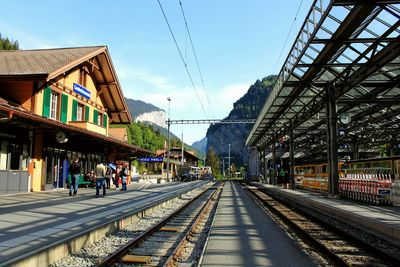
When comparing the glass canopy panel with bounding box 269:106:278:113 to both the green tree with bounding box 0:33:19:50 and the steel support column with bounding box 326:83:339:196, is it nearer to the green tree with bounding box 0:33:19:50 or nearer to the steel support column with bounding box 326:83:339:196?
the steel support column with bounding box 326:83:339:196

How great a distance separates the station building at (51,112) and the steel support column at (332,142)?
11.6m

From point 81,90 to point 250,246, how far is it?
18399 mm

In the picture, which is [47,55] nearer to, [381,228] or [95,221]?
[95,221]

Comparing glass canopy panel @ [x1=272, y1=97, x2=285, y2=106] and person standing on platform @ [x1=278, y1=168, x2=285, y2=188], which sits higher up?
glass canopy panel @ [x1=272, y1=97, x2=285, y2=106]

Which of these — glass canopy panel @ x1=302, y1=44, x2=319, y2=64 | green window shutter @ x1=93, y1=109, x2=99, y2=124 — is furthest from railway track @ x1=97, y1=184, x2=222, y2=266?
green window shutter @ x1=93, y1=109, x2=99, y2=124

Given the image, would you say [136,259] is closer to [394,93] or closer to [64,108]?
[64,108]

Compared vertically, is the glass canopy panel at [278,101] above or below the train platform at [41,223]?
above

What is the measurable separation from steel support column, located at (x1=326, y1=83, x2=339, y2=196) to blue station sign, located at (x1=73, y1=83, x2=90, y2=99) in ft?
46.7

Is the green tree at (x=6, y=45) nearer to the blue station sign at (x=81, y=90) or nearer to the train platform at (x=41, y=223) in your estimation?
the blue station sign at (x=81, y=90)

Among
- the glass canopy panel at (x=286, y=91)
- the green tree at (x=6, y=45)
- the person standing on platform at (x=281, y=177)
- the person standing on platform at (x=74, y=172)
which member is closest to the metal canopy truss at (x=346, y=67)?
the glass canopy panel at (x=286, y=91)

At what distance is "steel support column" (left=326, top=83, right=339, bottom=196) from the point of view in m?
18.8

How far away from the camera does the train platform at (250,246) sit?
6.54 m

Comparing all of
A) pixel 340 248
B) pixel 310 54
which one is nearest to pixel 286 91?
pixel 310 54

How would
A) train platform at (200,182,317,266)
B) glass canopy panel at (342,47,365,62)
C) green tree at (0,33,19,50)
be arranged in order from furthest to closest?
green tree at (0,33,19,50) < glass canopy panel at (342,47,365,62) < train platform at (200,182,317,266)
